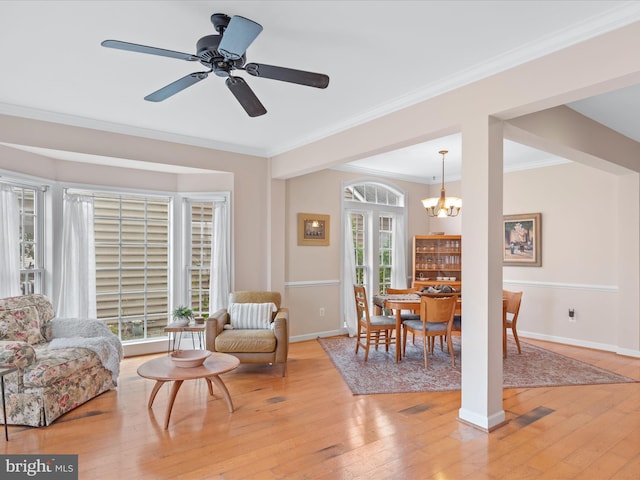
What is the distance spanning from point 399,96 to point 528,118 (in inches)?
43.2

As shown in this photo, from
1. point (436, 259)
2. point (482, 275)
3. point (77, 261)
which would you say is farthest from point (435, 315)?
point (77, 261)

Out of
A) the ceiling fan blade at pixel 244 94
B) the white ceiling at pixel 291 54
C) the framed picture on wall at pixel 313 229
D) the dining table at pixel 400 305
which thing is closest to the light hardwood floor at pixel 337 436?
the dining table at pixel 400 305

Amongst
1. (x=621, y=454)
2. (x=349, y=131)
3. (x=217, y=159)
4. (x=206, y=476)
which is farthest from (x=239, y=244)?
(x=621, y=454)

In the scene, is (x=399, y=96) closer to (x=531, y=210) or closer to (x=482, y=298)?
(x=482, y=298)

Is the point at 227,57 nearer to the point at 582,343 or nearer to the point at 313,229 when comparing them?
the point at 313,229

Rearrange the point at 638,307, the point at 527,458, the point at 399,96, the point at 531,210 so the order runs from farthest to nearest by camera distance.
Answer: the point at 531,210, the point at 638,307, the point at 399,96, the point at 527,458

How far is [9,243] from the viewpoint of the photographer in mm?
4027

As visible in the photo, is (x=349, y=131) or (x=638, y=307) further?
(x=638, y=307)

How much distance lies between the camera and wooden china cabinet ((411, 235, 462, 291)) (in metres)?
7.04

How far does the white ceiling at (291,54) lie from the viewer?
2355 millimetres

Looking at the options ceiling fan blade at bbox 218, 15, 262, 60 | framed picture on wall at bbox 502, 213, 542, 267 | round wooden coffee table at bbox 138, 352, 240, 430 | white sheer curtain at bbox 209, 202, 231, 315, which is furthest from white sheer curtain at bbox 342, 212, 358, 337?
ceiling fan blade at bbox 218, 15, 262, 60

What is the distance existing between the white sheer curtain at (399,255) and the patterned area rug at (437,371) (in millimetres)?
1772

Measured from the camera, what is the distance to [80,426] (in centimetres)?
311

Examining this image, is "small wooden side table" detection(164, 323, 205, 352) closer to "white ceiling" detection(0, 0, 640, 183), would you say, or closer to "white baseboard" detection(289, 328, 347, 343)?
"white baseboard" detection(289, 328, 347, 343)
